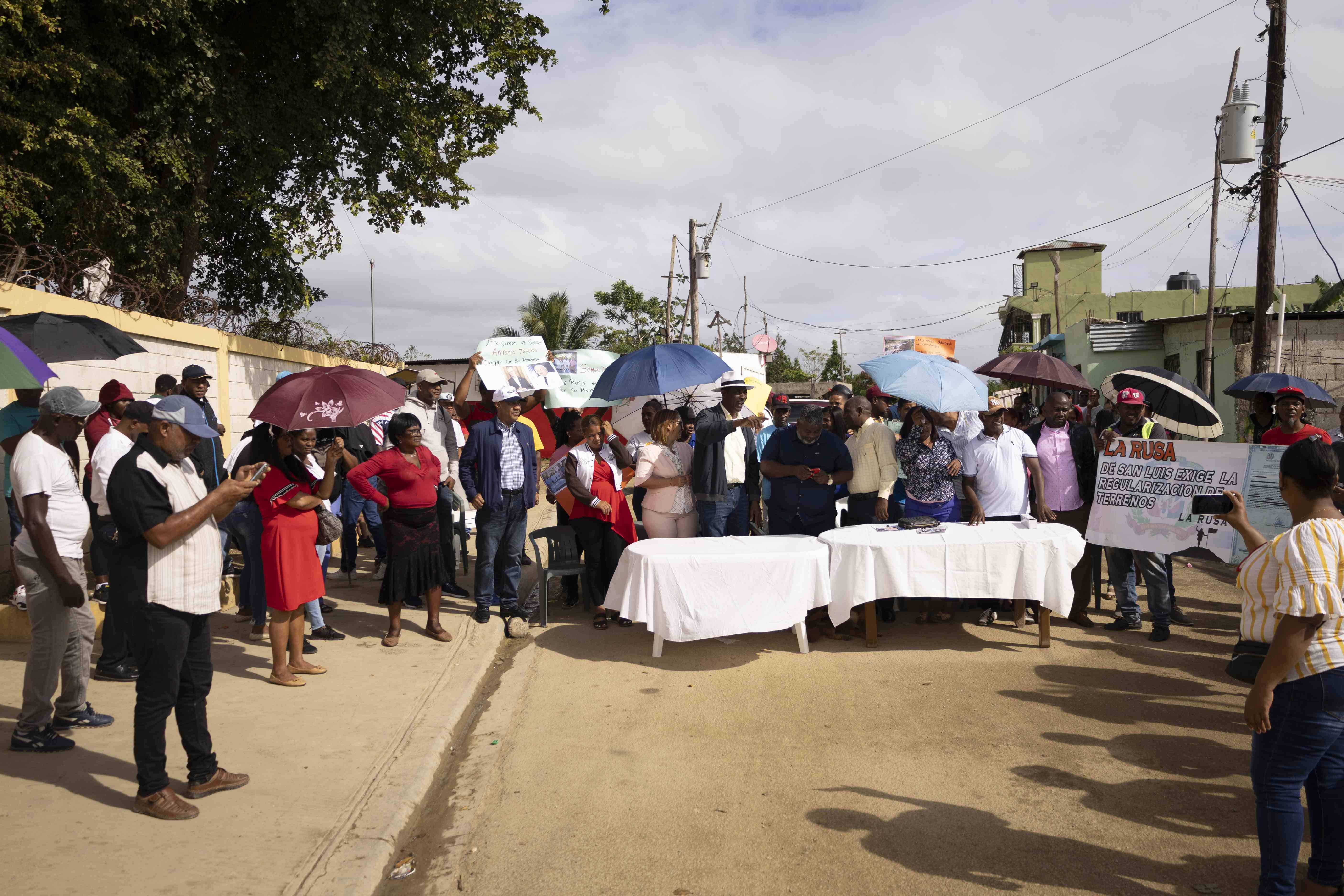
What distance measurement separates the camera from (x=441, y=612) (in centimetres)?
823

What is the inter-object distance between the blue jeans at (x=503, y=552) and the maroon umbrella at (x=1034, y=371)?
455 centimetres

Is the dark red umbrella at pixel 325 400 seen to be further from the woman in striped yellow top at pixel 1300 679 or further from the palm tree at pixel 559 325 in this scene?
the palm tree at pixel 559 325

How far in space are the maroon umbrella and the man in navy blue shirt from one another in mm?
2081

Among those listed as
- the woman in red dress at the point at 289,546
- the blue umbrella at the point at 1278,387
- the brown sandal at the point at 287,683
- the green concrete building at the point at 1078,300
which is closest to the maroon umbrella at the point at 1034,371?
the blue umbrella at the point at 1278,387

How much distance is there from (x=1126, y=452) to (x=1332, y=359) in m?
15.1

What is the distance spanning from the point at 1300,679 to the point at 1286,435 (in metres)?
4.96

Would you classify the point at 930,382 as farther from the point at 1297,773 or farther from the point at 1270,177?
the point at 1270,177

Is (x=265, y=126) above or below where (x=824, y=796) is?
above

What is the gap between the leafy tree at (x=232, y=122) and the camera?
33.8ft

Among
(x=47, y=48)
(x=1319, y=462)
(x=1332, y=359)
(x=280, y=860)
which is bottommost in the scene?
(x=280, y=860)

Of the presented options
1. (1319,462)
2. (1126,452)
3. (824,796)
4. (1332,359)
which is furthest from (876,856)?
(1332,359)

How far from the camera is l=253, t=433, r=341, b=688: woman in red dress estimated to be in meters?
5.94

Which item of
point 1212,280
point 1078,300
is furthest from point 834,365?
point 1212,280

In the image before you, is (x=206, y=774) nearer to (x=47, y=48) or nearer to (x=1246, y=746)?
(x=1246, y=746)
